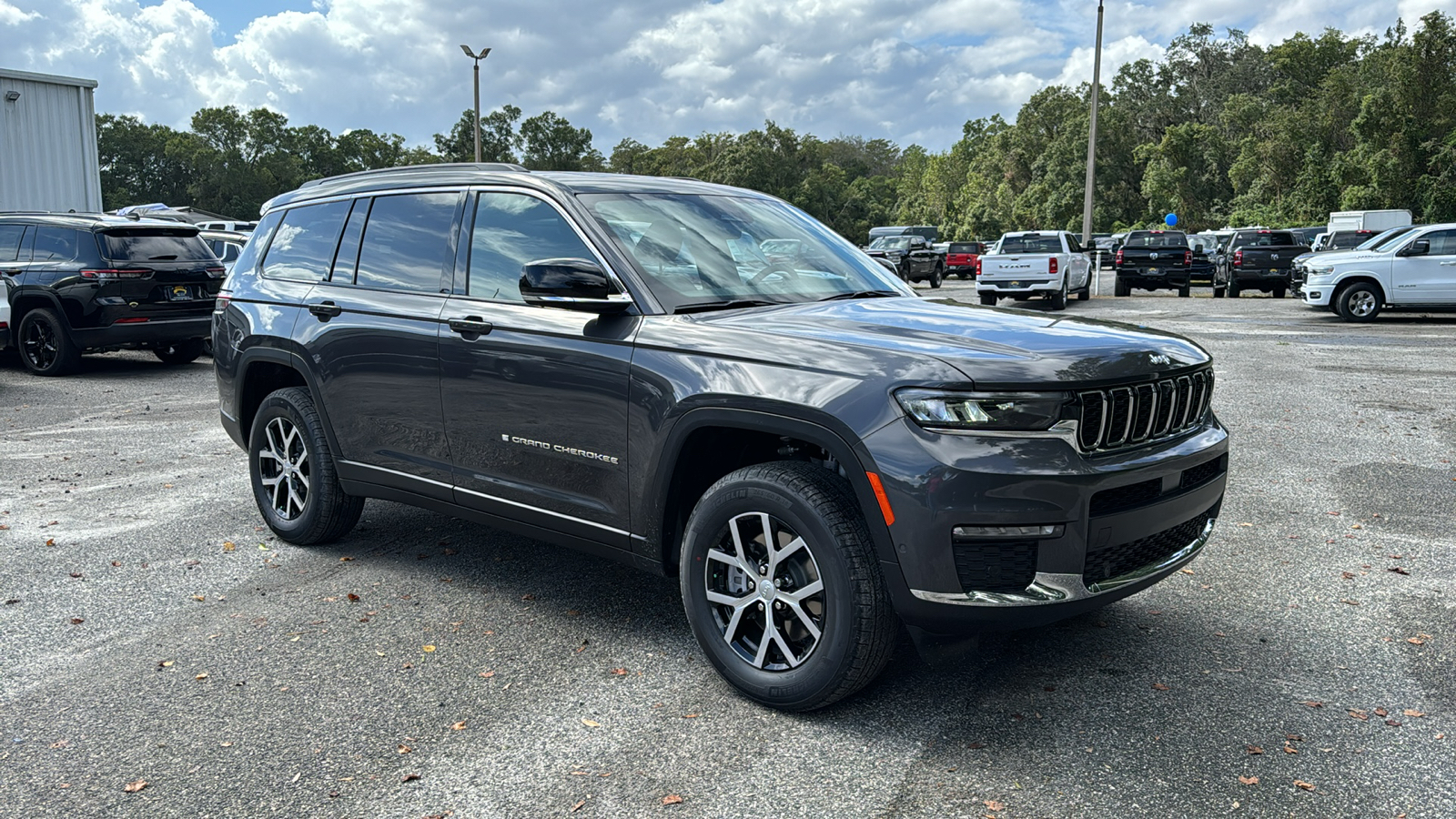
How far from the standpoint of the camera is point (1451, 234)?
19.4m

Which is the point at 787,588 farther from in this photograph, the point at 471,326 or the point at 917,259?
the point at 917,259

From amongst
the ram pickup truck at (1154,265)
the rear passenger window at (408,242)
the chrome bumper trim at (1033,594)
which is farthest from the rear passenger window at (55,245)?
the ram pickup truck at (1154,265)

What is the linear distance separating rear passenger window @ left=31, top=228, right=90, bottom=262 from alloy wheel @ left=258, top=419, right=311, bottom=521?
877cm

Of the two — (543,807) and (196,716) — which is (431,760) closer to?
(543,807)

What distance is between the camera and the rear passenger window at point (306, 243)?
217 inches

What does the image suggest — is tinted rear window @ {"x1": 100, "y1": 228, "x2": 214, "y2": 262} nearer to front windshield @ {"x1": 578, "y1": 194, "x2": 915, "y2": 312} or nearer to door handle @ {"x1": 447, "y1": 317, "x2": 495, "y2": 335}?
door handle @ {"x1": 447, "y1": 317, "x2": 495, "y2": 335}

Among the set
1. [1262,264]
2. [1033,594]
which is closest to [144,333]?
[1033,594]

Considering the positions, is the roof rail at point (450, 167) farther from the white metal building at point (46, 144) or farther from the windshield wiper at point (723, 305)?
the white metal building at point (46, 144)

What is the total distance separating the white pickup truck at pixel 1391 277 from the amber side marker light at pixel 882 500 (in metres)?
20.3

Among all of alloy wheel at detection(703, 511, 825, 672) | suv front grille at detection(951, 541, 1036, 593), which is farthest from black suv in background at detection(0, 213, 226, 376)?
suv front grille at detection(951, 541, 1036, 593)

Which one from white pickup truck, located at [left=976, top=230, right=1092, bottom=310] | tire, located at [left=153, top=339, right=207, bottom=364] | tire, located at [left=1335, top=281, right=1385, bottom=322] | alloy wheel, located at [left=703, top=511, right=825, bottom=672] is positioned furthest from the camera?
white pickup truck, located at [left=976, top=230, right=1092, bottom=310]

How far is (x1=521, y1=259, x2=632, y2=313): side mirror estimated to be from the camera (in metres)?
3.98

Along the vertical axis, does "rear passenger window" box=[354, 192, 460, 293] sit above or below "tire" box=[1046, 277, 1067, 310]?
above

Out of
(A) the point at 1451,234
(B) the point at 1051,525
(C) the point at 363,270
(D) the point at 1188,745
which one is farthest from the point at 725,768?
(A) the point at 1451,234
